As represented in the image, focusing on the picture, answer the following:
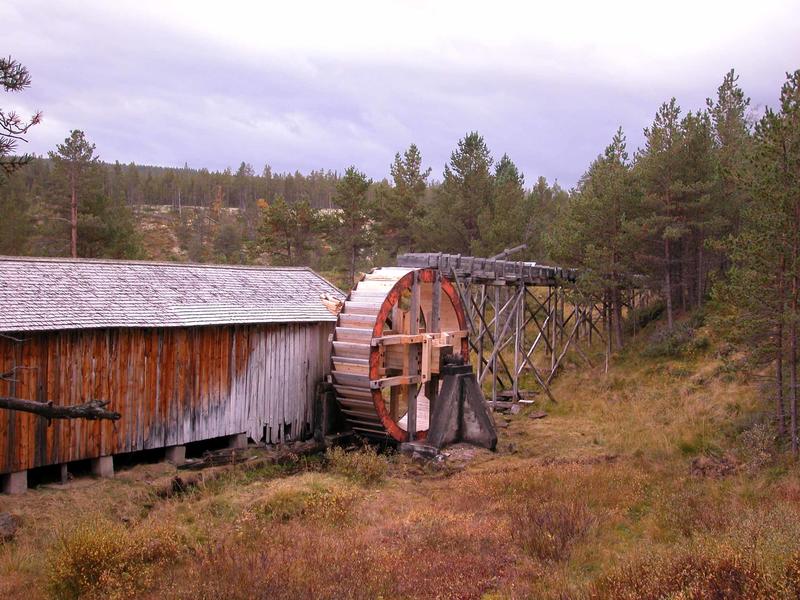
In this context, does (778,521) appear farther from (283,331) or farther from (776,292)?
(283,331)

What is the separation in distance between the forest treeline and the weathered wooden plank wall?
304 cm

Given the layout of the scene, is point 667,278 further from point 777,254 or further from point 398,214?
point 398,214

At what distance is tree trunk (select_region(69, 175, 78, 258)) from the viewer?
25.9 m

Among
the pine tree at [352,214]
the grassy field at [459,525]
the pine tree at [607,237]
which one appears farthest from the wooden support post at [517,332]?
the pine tree at [352,214]

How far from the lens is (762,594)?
16.6 feet

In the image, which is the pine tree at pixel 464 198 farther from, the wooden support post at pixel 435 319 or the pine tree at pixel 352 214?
the wooden support post at pixel 435 319

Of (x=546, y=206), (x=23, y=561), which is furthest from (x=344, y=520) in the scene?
(x=546, y=206)

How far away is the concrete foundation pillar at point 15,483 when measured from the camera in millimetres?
9984

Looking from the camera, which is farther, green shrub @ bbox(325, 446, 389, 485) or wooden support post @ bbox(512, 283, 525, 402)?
wooden support post @ bbox(512, 283, 525, 402)

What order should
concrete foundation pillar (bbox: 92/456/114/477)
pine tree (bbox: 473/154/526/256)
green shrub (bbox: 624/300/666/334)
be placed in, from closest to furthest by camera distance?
concrete foundation pillar (bbox: 92/456/114/477)
green shrub (bbox: 624/300/666/334)
pine tree (bbox: 473/154/526/256)

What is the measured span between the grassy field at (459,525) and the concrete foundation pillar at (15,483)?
0.19m

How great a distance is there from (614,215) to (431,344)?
30.4ft

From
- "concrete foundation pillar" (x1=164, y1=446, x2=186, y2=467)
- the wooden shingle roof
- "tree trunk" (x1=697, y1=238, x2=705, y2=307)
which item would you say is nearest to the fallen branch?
the wooden shingle roof

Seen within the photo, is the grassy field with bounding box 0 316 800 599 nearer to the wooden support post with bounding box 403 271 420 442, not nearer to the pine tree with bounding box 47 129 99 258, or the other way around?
the wooden support post with bounding box 403 271 420 442
